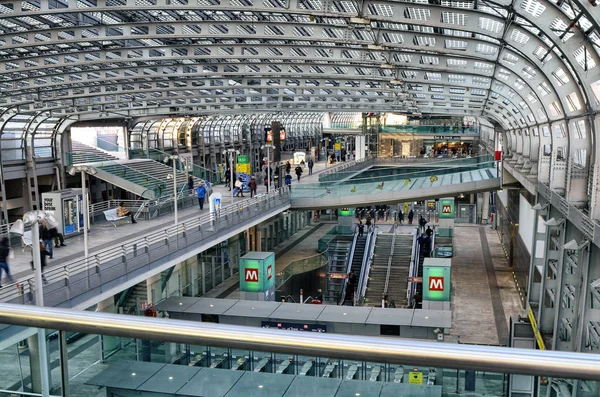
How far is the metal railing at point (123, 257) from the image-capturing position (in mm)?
16125

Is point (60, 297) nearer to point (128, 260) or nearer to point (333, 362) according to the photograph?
point (128, 260)

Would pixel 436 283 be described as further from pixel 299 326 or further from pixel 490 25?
pixel 490 25

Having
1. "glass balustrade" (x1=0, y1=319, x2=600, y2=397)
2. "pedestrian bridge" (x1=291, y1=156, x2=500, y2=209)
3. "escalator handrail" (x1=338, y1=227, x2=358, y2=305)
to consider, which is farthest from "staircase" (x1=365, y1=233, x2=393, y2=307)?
"glass balustrade" (x1=0, y1=319, x2=600, y2=397)

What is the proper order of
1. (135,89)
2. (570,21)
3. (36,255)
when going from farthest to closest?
(135,89), (36,255), (570,21)

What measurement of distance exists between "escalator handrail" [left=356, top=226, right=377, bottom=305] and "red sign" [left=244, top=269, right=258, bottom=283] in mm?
9148

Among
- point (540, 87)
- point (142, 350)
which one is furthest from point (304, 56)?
point (142, 350)

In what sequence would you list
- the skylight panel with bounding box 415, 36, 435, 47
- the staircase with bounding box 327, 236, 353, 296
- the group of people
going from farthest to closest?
the staircase with bounding box 327, 236, 353, 296 < the skylight panel with bounding box 415, 36, 435, 47 < the group of people

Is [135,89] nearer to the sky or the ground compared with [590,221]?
nearer to the sky

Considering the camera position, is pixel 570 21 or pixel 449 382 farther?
pixel 570 21

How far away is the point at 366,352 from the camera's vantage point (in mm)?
2373

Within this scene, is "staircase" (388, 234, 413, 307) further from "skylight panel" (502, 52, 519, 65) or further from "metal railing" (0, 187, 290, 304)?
"skylight panel" (502, 52, 519, 65)

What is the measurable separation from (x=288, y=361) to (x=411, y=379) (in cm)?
54

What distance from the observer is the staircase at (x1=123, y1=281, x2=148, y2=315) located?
22938 mm

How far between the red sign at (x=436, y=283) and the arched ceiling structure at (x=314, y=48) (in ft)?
24.2
